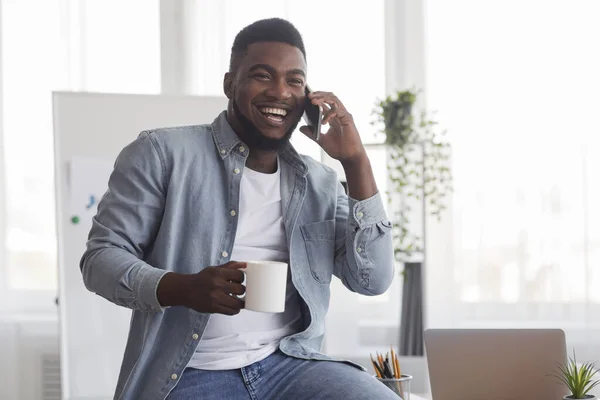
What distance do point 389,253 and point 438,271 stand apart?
234 cm

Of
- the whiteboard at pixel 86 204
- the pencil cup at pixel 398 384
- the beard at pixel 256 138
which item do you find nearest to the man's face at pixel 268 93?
the beard at pixel 256 138

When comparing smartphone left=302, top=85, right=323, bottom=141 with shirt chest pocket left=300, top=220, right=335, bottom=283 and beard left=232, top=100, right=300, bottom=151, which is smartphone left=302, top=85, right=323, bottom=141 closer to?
beard left=232, top=100, right=300, bottom=151

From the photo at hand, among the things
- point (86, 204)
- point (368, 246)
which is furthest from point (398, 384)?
point (86, 204)

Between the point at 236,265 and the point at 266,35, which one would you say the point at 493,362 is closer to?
the point at 236,265

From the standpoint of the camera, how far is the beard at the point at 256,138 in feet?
5.61

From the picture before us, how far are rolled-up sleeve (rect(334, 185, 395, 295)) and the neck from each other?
0.19m

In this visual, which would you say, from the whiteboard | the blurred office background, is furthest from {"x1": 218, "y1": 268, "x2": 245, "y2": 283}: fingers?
the blurred office background

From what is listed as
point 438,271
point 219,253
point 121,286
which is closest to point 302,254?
point 219,253

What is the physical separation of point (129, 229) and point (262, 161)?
1.16 ft

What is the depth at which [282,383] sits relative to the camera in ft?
5.15

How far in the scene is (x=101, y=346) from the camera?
11.5 feet

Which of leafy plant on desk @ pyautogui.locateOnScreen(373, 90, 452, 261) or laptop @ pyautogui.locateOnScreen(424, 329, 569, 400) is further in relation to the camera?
leafy plant on desk @ pyautogui.locateOnScreen(373, 90, 452, 261)

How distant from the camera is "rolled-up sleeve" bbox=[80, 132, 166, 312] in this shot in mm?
1470

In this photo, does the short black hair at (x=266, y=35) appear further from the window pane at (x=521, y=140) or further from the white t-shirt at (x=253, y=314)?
the window pane at (x=521, y=140)
